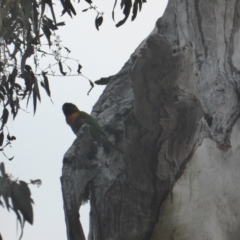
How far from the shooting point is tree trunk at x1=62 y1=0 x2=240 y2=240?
6.27ft

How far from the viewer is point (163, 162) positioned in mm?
1995

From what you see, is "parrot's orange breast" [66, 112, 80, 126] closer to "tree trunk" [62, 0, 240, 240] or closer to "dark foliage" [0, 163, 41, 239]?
"tree trunk" [62, 0, 240, 240]

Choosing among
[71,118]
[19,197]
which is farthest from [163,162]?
[71,118]

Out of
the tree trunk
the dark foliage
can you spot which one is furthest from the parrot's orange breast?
the dark foliage

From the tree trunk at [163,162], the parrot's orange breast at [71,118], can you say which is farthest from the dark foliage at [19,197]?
the parrot's orange breast at [71,118]

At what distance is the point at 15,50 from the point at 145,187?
68 cm

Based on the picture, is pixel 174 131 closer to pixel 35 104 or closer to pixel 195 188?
pixel 195 188

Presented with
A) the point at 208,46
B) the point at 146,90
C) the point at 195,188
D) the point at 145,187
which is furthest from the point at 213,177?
the point at 208,46

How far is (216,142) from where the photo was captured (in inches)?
85.3

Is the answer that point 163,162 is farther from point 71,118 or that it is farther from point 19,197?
point 71,118

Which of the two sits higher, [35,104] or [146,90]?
[35,104]

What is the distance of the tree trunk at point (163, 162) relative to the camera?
191 centimetres

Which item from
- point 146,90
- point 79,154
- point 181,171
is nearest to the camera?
point 146,90

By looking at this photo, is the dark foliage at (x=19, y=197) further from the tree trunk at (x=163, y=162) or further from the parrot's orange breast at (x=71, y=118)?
the parrot's orange breast at (x=71, y=118)
